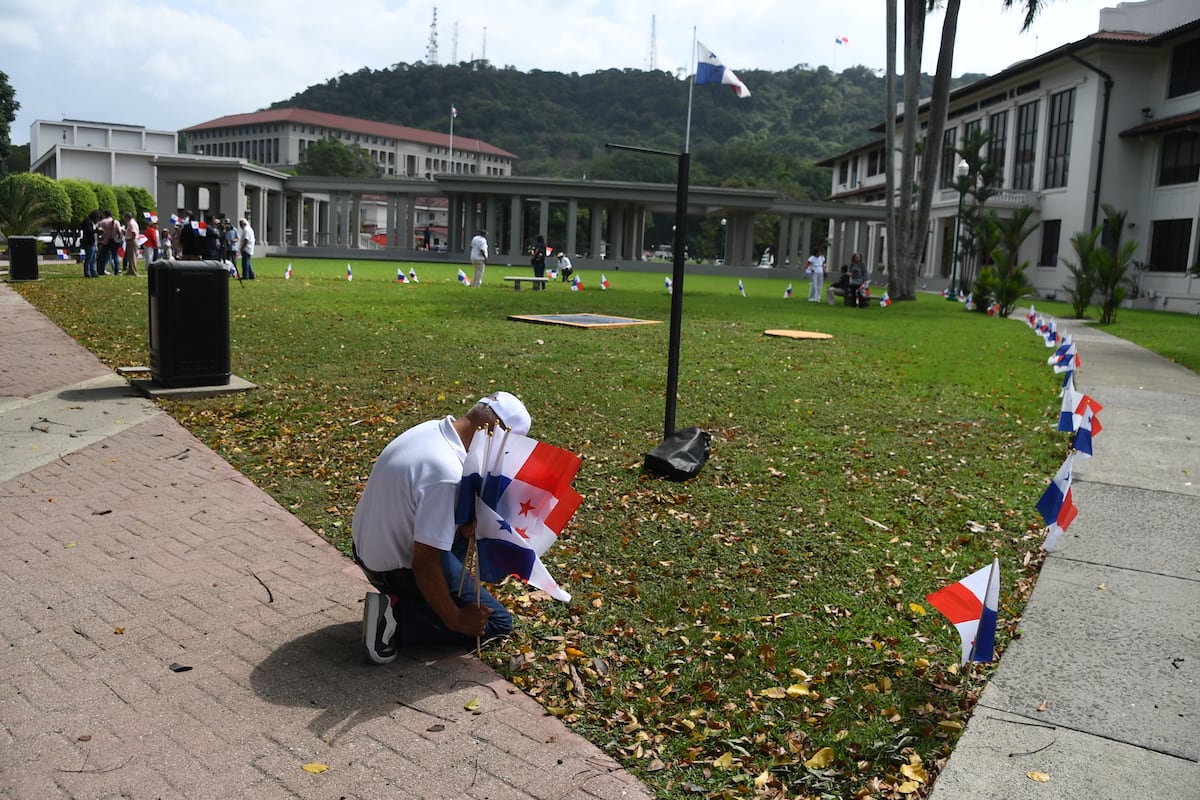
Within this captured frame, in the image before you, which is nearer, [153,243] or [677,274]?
[677,274]

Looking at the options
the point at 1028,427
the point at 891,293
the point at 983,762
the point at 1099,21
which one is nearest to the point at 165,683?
the point at 983,762

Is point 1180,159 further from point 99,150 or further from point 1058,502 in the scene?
point 99,150

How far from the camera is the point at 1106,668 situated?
439 centimetres

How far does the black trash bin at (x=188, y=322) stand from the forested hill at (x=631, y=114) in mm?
97604

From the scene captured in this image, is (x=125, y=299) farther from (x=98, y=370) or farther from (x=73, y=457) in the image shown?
(x=73, y=457)

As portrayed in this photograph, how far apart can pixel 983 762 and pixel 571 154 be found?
162693mm

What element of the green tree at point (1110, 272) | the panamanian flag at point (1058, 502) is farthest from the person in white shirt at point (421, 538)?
the green tree at point (1110, 272)

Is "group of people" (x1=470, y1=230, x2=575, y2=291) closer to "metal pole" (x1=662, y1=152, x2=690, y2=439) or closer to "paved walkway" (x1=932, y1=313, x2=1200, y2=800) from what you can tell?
"metal pole" (x1=662, y1=152, x2=690, y2=439)

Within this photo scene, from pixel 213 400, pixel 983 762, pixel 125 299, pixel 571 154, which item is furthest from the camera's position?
pixel 571 154

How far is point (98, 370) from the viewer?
446 inches

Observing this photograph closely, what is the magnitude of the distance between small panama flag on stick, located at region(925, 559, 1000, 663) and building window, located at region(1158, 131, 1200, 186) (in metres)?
42.2

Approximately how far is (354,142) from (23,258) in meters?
125

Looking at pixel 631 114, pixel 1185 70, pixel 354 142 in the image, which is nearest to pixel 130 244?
pixel 1185 70

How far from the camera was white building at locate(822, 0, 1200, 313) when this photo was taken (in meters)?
40.1
